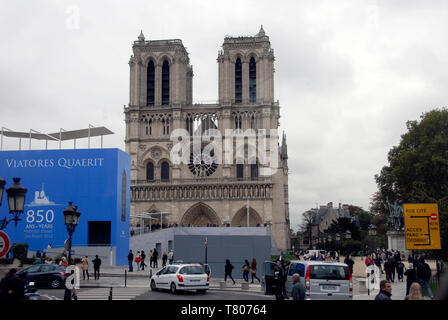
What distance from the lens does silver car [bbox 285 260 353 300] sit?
512 inches

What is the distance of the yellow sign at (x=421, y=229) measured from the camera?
1467cm

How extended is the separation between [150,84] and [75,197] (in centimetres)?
3085

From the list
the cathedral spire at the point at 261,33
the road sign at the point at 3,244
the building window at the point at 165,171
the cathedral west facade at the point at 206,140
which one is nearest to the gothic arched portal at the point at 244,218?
the cathedral west facade at the point at 206,140

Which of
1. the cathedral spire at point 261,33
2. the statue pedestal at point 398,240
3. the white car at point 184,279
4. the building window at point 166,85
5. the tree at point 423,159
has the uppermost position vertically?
the cathedral spire at point 261,33

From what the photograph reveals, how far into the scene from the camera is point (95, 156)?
3634cm

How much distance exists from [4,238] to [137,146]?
Result: 53378 mm

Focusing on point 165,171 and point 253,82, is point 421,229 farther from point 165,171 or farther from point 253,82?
point 253,82

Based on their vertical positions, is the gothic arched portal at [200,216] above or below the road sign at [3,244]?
above

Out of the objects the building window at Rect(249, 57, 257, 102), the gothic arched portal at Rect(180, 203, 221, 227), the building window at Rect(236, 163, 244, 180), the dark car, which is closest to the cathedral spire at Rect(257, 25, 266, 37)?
the building window at Rect(249, 57, 257, 102)

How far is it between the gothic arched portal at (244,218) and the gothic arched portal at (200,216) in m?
1.98

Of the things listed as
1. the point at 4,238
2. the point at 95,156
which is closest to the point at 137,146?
the point at 95,156

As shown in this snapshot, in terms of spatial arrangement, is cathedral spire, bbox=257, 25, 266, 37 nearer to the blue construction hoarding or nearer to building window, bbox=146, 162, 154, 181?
building window, bbox=146, 162, 154, 181

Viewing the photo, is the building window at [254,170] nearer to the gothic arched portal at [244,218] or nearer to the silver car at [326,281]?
the gothic arched portal at [244,218]
